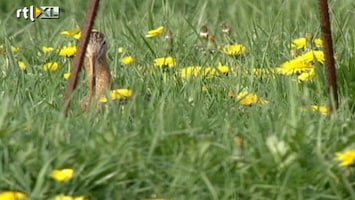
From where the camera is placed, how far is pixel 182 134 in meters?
3.28

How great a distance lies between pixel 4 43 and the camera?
4.80 metres

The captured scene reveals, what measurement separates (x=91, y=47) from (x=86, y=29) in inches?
19.5

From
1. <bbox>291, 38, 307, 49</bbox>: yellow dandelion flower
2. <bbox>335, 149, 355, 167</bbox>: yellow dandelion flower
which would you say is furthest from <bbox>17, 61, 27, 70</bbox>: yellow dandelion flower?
<bbox>335, 149, 355, 167</bbox>: yellow dandelion flower

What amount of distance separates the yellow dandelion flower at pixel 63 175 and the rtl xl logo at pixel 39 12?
2521 mm

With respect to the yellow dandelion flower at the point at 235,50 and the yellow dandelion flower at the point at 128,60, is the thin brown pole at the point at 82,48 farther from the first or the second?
the yellow dandelion flower at the point at 235,50

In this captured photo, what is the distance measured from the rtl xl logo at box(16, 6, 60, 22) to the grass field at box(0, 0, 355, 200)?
3.24ft

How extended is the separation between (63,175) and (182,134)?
0.43 metres

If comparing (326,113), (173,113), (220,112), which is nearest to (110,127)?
(173,113)

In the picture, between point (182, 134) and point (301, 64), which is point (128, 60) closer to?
point (301, 64)

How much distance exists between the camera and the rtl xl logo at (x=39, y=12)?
553 centimetres

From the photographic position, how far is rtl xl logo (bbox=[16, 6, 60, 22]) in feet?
18.1

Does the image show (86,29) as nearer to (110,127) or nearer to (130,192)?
(110,127)

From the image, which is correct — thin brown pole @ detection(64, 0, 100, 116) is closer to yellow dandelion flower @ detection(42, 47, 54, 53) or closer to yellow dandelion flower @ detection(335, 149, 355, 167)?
yellow dandelion flower @ detection(335, 149, 355, 167)

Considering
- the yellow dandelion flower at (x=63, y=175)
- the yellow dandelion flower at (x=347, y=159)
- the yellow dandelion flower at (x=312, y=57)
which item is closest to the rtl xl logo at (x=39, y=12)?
the yellow dandelion flower at (x=312, y=57)
